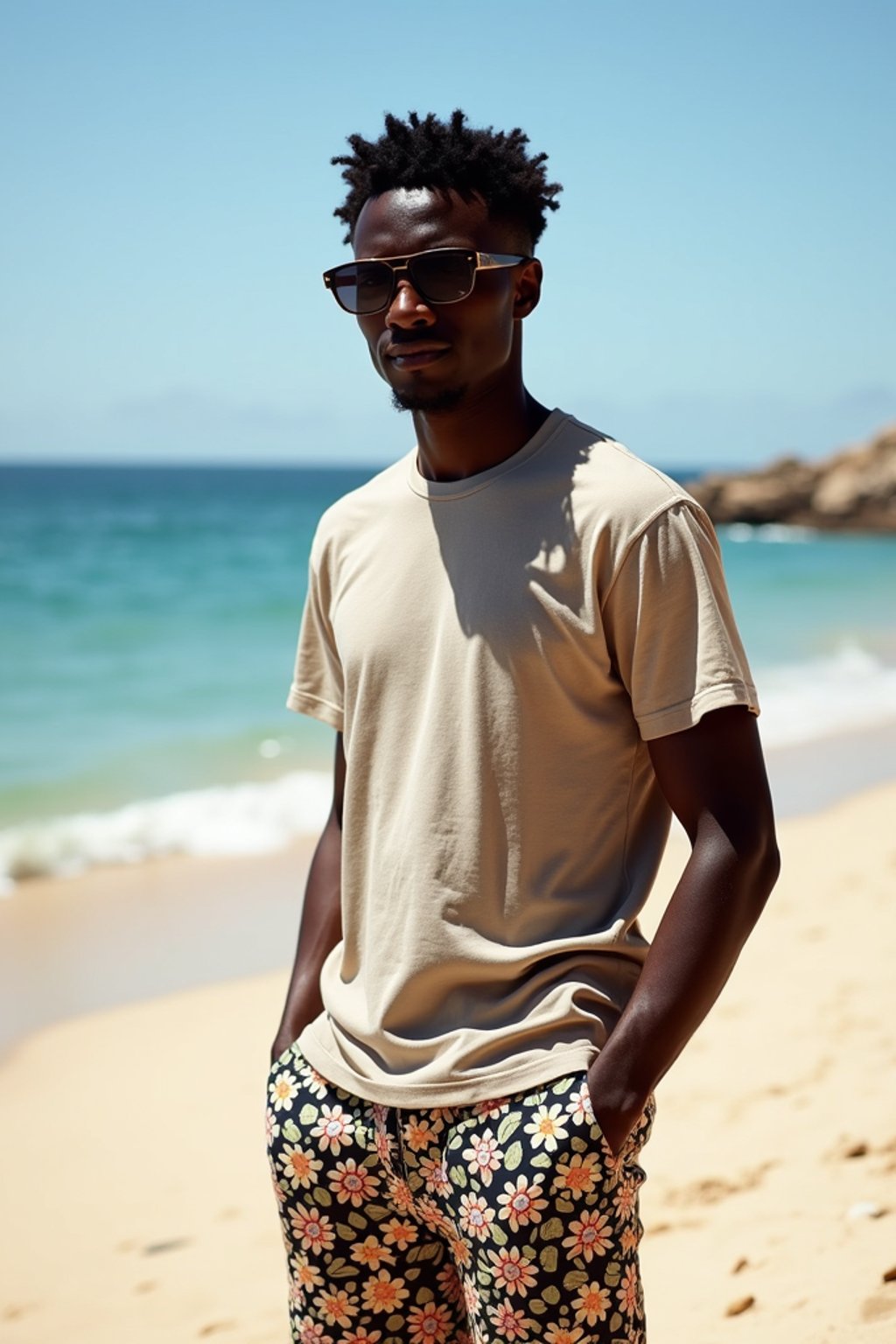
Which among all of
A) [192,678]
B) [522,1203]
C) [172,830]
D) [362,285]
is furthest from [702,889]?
[192,678]

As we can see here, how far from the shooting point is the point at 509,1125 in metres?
1.75

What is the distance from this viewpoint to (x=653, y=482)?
1.82m

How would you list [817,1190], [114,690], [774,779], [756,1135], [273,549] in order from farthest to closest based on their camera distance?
1. [273,549]
2. [114,690]
3. [774,779]
4. [756,1135]
5. [817,1190]

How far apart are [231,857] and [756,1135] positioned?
476 cm

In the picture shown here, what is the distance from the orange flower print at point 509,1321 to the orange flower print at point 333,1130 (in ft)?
1.01

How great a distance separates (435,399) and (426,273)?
175mm

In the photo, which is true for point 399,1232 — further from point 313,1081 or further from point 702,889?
point 702,889

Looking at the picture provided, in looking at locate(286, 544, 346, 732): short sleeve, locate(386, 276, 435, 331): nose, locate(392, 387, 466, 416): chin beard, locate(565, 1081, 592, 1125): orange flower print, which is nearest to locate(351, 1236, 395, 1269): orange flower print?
locate(565, 1081, 592, 1125): orange flower print

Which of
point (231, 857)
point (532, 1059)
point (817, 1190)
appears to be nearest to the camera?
point (532, 1059)

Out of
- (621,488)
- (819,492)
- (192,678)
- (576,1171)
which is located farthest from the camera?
(819,492)

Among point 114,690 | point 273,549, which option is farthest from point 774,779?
point 273,549

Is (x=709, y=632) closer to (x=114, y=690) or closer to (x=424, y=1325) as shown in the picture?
(x=424, y=1325)

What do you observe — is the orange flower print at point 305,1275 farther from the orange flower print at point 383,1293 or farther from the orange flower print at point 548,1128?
the orange flower print at point 548,1128

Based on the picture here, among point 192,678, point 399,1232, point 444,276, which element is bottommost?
point 192,678
